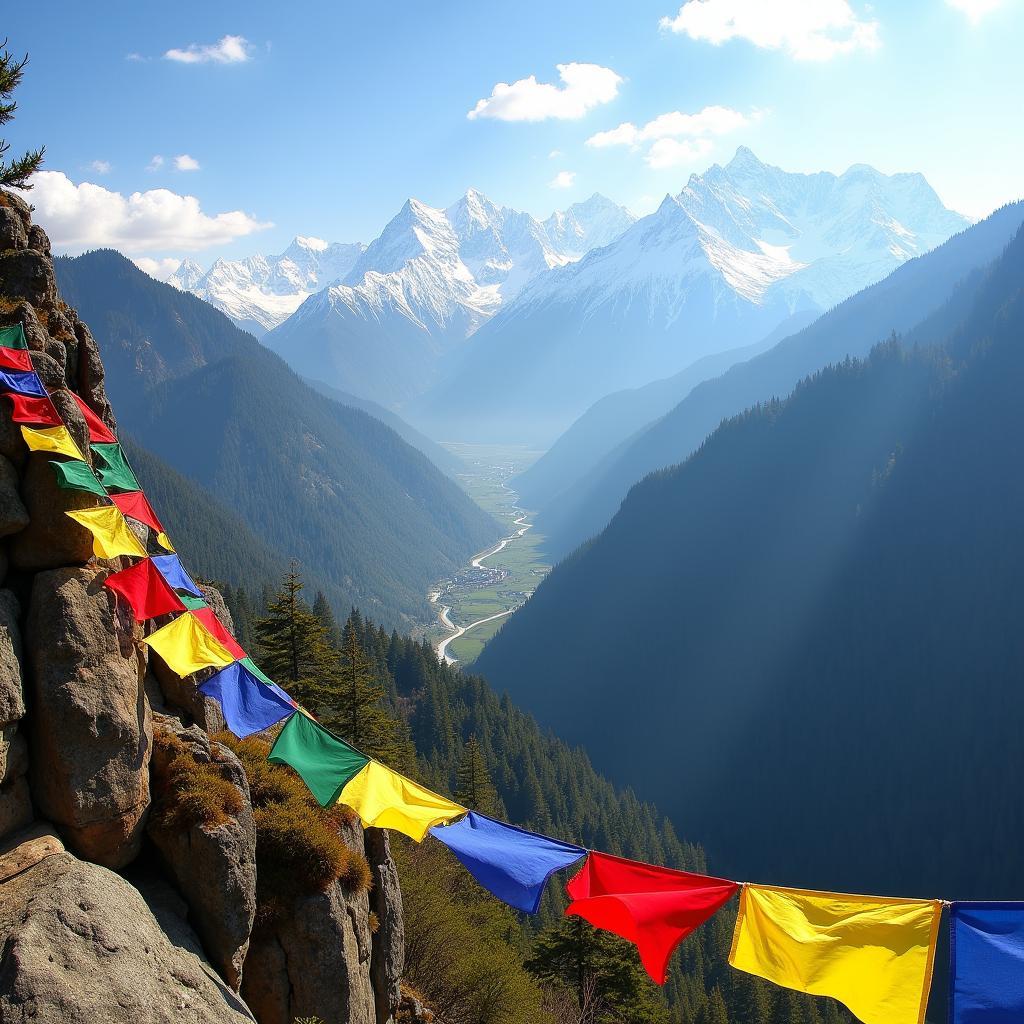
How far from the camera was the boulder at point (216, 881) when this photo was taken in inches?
550

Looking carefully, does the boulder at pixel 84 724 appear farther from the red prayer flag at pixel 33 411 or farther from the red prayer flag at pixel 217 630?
the red prayer flag at pixel 33 411

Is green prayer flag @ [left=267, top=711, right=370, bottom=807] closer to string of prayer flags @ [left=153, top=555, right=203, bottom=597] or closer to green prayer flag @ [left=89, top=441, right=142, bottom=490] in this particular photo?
string of prayer flags @ [left=153, top=555, right=203, bottom=597]

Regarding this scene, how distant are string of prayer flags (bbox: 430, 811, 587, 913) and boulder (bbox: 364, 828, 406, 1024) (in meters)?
5.48

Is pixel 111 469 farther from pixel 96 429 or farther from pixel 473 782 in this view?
pixel 473 782

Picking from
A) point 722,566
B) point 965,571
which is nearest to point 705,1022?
point 965,571

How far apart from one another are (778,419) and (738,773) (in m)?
95.8

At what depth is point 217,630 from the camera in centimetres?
1852

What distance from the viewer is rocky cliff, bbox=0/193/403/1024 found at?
36.6 feet

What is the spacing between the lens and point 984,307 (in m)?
186

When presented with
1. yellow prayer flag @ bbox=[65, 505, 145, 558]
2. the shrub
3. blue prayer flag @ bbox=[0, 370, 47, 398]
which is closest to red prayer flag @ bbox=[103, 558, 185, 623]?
yellow prayer flag @ bbox=[65, 505, 145, 558]

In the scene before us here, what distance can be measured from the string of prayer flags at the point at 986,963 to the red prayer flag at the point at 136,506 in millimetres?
18037

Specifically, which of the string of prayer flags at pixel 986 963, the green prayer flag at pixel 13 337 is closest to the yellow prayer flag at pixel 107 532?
the green prayer flag at pixel 13 337

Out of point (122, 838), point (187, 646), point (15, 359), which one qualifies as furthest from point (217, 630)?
point (15, 359)

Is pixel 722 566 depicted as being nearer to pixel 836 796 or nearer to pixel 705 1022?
pixel 836 796
